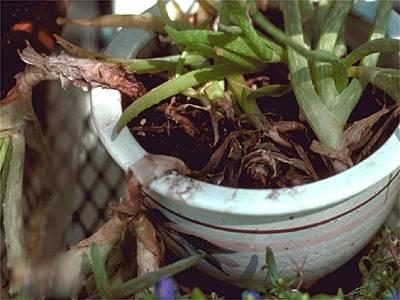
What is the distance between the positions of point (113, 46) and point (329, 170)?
8.3 inches

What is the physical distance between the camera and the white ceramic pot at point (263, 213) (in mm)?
614

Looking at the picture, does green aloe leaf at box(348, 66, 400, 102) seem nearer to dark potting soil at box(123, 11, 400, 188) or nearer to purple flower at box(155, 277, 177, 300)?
dark potting soil at box(123, 11, 400, 188)

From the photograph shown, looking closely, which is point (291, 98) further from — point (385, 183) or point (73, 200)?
point (73, 200)

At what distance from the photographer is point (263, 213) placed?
61 centimetres

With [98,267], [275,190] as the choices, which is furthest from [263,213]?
[98,267]

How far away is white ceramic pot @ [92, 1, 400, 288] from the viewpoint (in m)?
0.61

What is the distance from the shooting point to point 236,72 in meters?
0.73

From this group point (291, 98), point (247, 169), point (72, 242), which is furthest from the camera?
point (72, 242)

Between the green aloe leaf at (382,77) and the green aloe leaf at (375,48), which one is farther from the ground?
the green aloe leaf at (375,48)

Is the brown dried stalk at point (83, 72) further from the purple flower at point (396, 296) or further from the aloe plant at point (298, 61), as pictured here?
the purple flower at point (396, 296)

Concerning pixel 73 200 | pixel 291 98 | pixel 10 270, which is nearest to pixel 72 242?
pixel 73 200

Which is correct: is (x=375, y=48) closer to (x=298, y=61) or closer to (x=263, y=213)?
(x=298, y=61)

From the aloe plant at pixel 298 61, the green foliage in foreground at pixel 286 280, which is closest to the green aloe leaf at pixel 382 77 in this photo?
the aloe plant at pixel 298 61

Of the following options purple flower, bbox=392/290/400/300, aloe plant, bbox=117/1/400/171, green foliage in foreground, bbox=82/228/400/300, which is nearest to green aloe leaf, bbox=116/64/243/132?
aloe plant, bbox=117/1/400/171
